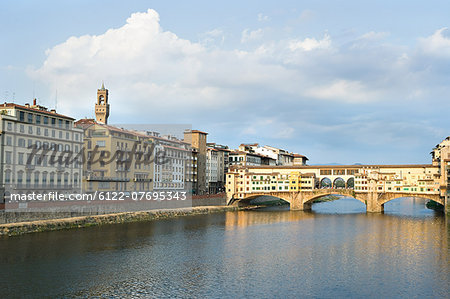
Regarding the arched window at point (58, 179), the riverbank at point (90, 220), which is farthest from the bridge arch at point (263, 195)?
the arched window at point (58, 179)

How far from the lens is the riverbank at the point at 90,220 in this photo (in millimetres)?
49875

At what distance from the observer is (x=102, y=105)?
12169 centimetres

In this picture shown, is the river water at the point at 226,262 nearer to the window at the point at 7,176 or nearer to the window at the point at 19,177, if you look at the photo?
the window at the point at 7,176

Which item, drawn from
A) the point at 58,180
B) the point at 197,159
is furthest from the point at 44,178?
the point at 197,159

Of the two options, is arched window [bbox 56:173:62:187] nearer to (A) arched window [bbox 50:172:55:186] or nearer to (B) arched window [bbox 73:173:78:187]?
(A) arched window [bbox 50:172:55:186]

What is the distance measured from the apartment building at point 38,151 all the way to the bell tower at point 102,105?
47353 millimetres

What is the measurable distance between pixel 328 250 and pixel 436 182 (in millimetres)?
50424

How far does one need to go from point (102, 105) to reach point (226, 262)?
9153 centimetres

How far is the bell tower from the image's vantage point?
4749 inches

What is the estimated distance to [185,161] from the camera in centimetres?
10044

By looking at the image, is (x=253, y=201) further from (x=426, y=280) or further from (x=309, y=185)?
(x=426, y=280)

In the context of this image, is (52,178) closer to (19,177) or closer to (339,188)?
(19,177)

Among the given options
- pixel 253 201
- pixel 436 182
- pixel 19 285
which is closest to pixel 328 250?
pixel 19 285

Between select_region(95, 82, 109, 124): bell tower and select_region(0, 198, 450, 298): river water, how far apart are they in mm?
66382
